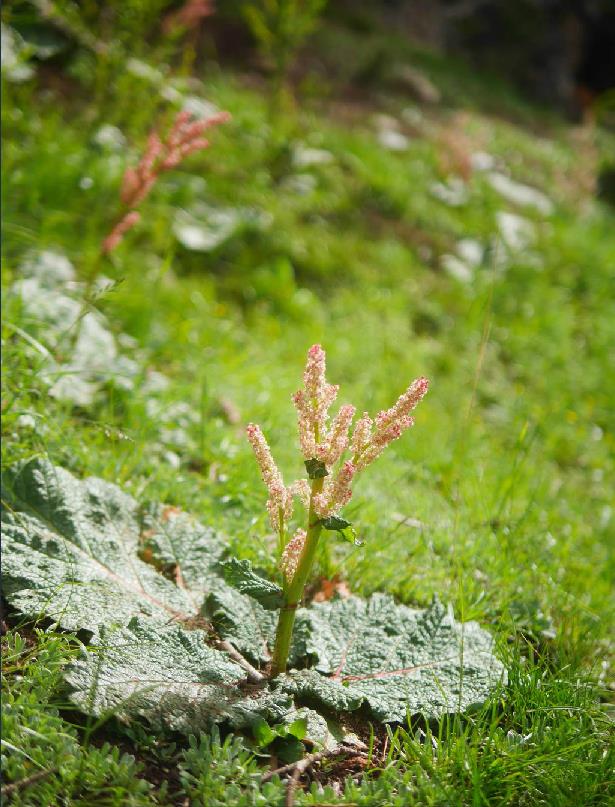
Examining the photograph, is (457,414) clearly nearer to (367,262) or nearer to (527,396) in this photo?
(527,396)

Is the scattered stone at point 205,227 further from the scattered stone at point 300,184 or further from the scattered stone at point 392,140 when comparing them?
the scattered stone at point 392,140

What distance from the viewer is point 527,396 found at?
13.7ft

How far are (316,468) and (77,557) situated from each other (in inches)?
23.1

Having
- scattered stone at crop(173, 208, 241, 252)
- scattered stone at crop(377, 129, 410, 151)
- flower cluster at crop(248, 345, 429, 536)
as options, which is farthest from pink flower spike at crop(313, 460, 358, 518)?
scattered stone at crop(377, 129, 410, 151)

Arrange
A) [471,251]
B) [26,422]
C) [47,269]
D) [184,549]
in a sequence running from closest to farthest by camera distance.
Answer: [184,549], [26,422], [47,269], [471,251]

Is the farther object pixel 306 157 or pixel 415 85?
pixel 415 85

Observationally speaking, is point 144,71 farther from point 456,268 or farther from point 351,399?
point 456,268

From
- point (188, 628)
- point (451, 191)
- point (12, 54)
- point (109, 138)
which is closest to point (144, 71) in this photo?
point (109, 138)

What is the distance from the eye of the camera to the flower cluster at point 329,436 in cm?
135

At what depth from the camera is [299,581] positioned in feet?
4.69

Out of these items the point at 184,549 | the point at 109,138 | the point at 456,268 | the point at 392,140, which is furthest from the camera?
the point at 392,140

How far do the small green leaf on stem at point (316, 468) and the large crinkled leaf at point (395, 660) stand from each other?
0.41 m

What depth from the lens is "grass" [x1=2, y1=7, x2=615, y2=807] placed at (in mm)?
1343

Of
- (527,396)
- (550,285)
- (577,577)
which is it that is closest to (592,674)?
(577,577)
